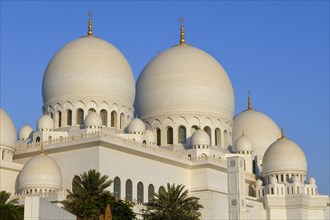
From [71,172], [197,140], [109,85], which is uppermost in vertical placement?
[109,85]

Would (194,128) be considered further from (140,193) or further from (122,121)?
(140,193)

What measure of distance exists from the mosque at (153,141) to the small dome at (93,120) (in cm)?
9

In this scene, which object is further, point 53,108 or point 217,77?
point 217,77

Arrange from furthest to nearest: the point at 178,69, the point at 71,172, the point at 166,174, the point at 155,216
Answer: the point at 178,69
the point at 166,174
the point at 71,172
the point at 155,216

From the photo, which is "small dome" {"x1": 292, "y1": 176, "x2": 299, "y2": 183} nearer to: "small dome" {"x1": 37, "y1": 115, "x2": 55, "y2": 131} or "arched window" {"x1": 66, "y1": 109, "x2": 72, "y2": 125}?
"arched window" {"x1": 66, "y1": 109, "x2": 72, "y2": 125}

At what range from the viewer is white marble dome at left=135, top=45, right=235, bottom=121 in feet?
179

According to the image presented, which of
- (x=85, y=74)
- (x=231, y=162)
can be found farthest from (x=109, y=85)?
(x=231, y=162)

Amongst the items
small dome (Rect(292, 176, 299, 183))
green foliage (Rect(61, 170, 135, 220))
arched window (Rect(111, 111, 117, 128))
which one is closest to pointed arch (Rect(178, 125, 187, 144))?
arched window (Rect(111, 111, 117, 128))

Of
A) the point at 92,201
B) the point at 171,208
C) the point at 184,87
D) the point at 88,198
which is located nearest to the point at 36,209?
the point at 92,201

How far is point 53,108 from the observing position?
169 ft

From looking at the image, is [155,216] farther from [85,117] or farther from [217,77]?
[217,77]

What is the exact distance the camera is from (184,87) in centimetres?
5466

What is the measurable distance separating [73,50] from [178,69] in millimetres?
7870

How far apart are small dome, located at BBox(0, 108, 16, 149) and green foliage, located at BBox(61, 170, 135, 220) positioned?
906 cm
